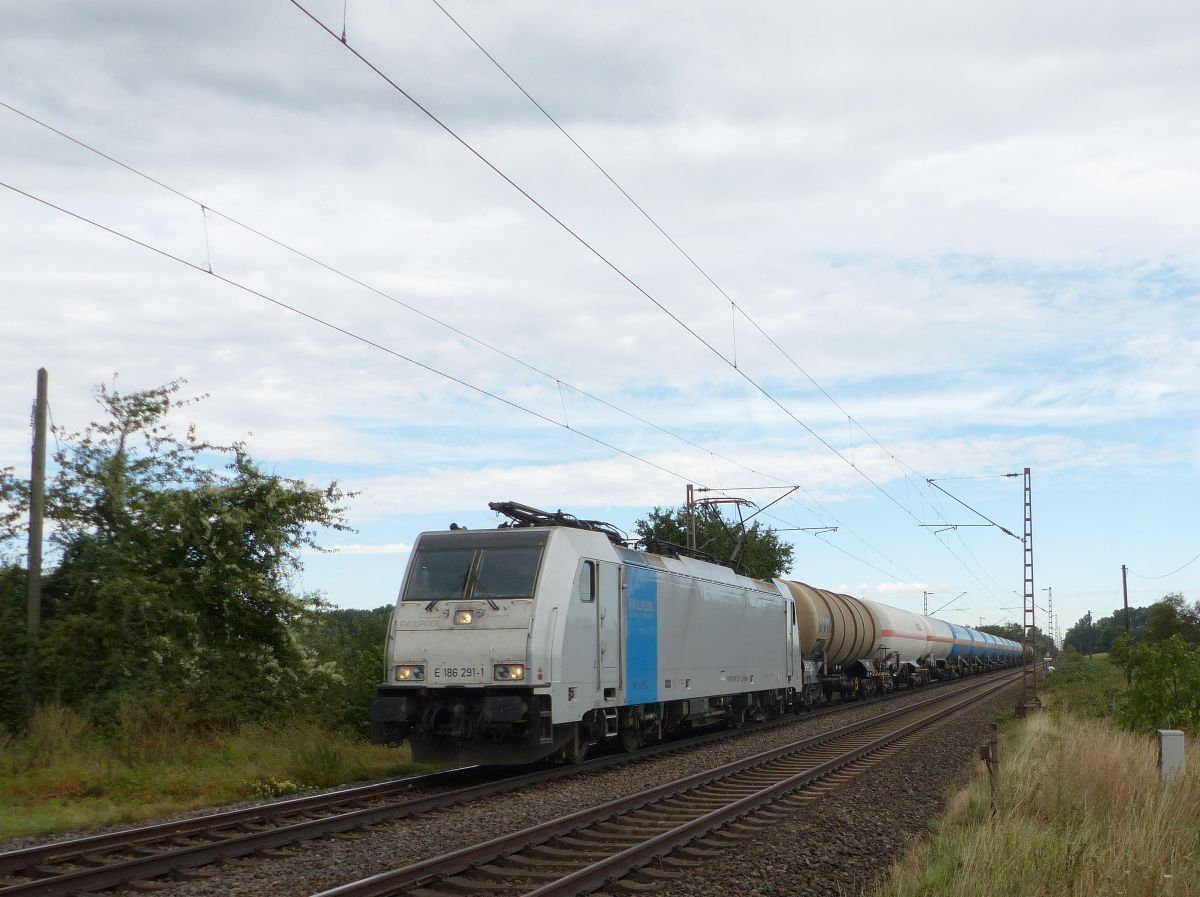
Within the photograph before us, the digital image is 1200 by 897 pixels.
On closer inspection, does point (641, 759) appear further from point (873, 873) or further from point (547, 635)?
point (873, 873)

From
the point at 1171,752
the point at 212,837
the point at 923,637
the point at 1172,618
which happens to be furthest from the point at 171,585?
the point at 1172,618

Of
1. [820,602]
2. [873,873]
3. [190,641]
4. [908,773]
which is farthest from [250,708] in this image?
[820,602]

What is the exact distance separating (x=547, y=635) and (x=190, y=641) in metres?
6.08

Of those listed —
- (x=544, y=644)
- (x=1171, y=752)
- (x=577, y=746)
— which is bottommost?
(x=577, y=746)

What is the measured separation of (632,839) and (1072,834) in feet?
12.5

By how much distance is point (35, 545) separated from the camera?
617 inches

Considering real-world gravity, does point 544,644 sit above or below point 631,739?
above

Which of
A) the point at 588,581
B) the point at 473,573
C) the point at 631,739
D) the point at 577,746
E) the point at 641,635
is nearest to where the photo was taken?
the point at 473,573

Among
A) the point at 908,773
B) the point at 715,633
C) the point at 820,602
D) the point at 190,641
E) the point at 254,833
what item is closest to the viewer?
the point at 254,833

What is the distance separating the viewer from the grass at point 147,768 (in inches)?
477

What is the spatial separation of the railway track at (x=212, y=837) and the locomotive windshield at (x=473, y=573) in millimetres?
2343

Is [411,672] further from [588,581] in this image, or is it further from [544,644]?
[588,581]

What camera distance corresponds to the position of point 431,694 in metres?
14.3

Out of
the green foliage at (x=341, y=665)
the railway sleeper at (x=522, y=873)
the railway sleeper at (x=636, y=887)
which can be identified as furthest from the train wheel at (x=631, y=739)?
the railway sleeper at (x=636, y=887)
